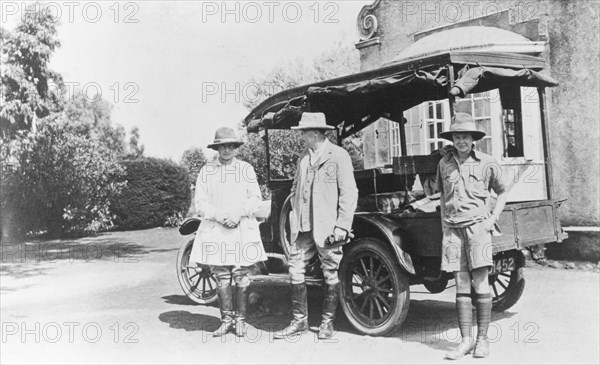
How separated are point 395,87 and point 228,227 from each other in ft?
7.14

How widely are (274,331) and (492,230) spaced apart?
2.37m

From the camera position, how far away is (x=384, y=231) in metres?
5.55

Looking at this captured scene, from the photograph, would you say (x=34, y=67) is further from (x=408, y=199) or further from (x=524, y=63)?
(x=524, y=63)

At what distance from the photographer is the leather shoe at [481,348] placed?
15.8 ft

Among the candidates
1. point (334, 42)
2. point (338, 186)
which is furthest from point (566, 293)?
point (334, 42)

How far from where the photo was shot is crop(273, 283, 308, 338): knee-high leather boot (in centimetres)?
568

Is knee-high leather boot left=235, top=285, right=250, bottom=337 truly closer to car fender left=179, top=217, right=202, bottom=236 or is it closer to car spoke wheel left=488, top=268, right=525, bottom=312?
car fender left=179, top=217, right=202, bottom=236

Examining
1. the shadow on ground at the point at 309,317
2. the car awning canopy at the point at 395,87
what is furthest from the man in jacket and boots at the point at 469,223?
the shadow on ground at the point at 309,317

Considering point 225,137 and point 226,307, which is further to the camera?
point 225,137

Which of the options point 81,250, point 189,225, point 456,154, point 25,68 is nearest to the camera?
point 456,154

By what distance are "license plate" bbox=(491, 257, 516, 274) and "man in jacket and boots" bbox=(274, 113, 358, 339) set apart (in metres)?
1.43

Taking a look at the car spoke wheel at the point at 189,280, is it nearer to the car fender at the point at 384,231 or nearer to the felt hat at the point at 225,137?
the felt hat at the point at 225,137

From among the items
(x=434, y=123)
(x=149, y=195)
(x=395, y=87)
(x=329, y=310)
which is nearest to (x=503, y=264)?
(x=329, y=310)

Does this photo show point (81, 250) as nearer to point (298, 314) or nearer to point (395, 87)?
point (298, 314)
